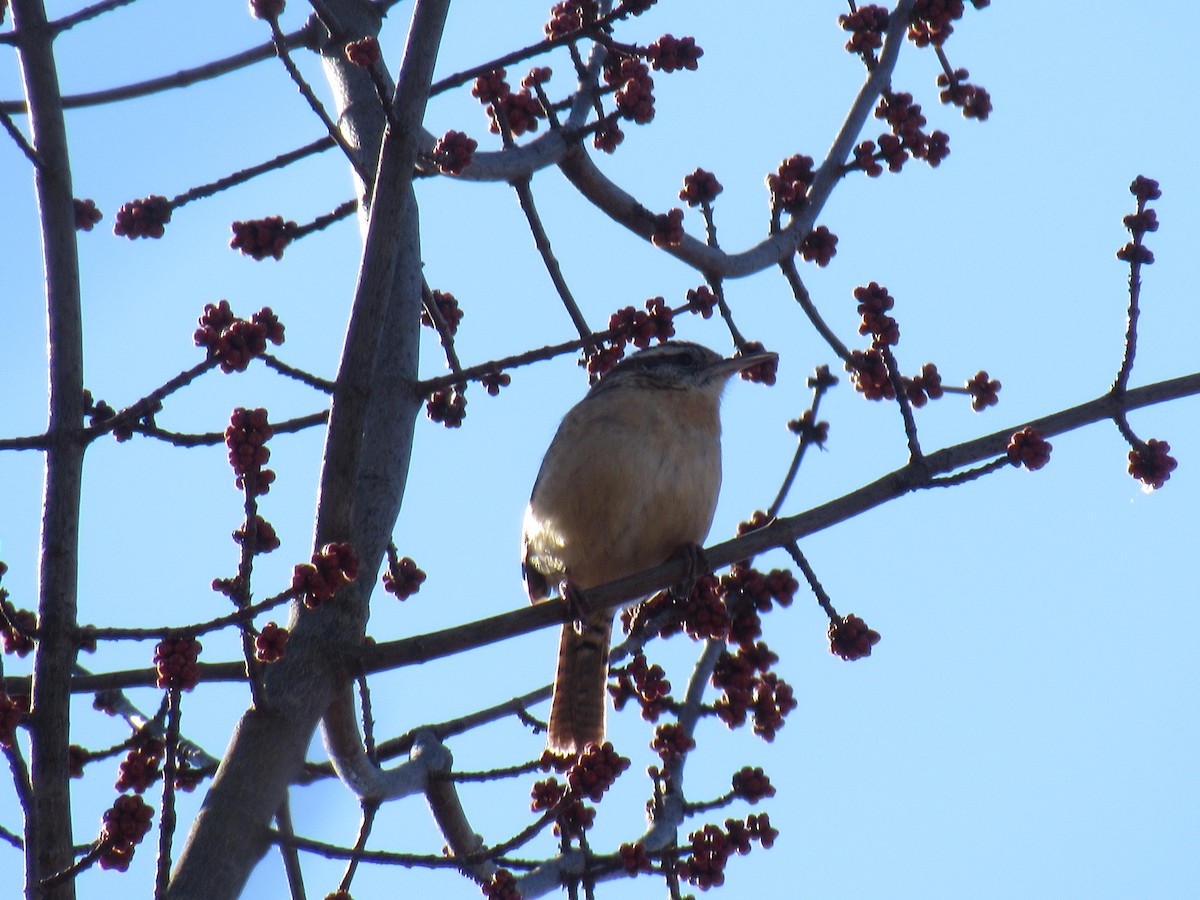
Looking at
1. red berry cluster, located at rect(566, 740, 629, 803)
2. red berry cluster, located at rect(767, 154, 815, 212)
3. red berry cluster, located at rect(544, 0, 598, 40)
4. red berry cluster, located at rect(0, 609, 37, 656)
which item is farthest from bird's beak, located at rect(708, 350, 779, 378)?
red berry cluster, located at rect(0, 609, 37, 656)

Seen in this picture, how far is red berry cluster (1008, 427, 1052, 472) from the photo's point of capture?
408cm

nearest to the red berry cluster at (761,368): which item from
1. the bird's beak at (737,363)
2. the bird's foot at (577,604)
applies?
the bird's beak at (737,363)

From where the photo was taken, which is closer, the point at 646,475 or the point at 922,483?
the point at 922,483

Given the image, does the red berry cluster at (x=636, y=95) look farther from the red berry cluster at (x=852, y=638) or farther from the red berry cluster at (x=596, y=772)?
the red berry cluster at (x=596, y=772)

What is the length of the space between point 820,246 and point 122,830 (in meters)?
3.66

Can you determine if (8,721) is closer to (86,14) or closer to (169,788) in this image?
(169,788)

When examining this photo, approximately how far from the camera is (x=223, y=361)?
11.6ft

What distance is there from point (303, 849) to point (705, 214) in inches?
120

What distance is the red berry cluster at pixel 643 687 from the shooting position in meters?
4.91

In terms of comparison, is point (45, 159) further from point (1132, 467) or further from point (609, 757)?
point (1132, 467)

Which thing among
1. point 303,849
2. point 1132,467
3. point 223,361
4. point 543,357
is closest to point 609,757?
point 303,849

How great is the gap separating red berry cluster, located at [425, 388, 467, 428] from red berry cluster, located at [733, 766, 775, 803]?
1634 mm

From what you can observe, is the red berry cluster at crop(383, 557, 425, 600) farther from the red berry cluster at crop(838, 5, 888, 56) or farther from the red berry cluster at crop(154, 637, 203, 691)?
the red berry cluster at crop(838, 5, 888, 56)

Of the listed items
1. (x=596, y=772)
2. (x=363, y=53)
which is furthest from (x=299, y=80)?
(x=596, y=772)
